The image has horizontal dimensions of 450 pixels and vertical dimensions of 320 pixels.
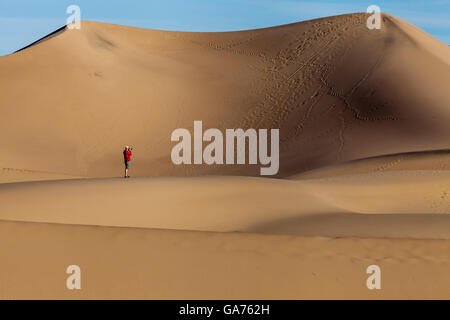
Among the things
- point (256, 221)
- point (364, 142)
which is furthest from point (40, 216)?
point (364, 142)

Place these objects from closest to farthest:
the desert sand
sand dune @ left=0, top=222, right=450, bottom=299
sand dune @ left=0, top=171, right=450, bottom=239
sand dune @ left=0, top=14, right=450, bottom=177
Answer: sand dune @ left=0, top=222, right=450, bottom=299 < the desert sand < sand dune @ left=0, top=171, right=450, bottom=239 < sand dune @ left=0, top=14, right=450, bottom=177

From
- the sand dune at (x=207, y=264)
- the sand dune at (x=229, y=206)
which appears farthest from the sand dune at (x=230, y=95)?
the sand dune at (x=207, y=264)

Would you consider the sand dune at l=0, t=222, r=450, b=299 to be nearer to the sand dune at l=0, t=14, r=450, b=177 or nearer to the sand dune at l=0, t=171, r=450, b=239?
the sand dune at l=0, t=171, r=450, b=239

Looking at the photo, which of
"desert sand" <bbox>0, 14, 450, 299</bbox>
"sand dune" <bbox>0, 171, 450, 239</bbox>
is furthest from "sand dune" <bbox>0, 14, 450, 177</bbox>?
"sand dune" <bbox>0, 171, 450, 239</bbox>

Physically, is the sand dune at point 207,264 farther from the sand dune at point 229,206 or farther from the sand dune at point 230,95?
the sand dune at point 230,95

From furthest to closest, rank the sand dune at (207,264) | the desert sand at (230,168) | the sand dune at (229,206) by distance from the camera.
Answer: the sand dune at (229,206)
the desert sand at (230,168)
the sand dune at (207,264)

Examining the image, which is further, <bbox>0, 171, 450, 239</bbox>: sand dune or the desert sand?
<bbox>0, 171, 450, 239</bbox>: sand dune

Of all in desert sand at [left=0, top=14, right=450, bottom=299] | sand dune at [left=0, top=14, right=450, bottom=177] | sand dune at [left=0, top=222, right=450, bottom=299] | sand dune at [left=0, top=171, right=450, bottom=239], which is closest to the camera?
sand dune at [left=0, top=222, right=450, bottom=299]

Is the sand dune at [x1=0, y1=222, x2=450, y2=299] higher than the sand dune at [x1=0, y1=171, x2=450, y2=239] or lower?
lower

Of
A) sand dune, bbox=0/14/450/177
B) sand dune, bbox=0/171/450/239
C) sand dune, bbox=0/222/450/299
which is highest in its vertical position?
sand dune, bbox=0/14/450/177

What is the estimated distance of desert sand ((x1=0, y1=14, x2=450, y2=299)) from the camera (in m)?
6.64

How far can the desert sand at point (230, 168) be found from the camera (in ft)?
21.8

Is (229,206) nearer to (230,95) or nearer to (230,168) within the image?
(230,168)

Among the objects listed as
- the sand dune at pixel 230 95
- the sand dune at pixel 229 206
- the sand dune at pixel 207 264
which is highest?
the sand dune at pixel 230 95
